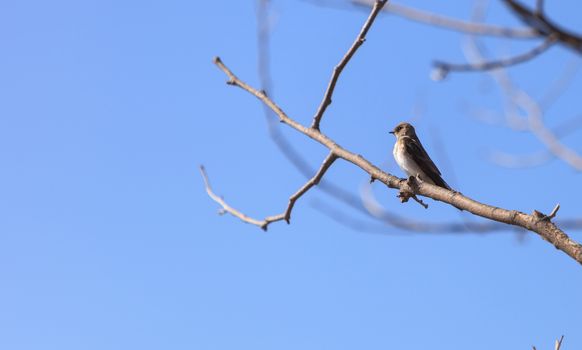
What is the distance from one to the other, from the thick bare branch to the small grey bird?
11.7ft

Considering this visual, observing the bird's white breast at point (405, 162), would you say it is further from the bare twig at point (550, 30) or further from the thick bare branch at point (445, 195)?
the bare twig at point (550, 30)

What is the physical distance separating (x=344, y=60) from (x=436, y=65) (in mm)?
1598

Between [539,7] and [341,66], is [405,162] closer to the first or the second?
[341,66]

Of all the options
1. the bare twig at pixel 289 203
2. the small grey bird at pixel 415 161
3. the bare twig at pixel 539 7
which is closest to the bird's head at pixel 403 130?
the small grey bird at pixel 415 161

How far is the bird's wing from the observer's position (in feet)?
25.8

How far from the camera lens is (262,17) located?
3684 mm

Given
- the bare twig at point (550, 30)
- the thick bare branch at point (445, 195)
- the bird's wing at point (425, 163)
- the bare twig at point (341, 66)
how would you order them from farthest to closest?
the bird's wing at point (425, 163), the bare twig at point (341, 66), the thick bare branch at point (445, 195), the bare twig at point (550, 30)

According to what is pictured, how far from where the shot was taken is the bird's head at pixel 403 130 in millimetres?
9648

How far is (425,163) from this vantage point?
316 inches

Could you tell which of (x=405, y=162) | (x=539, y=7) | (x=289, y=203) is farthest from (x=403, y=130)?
(x=539, y=7)

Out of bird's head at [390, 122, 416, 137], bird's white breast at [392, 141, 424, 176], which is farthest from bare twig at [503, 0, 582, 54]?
bird's head at [390, 122, 416, 137]

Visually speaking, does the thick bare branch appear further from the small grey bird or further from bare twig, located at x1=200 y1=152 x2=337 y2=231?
the small grey bird

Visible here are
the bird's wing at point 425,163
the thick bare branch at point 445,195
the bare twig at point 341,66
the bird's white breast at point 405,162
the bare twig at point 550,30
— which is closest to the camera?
the bare twig at point 550,30

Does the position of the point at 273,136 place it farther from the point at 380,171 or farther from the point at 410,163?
the point at 410,163
